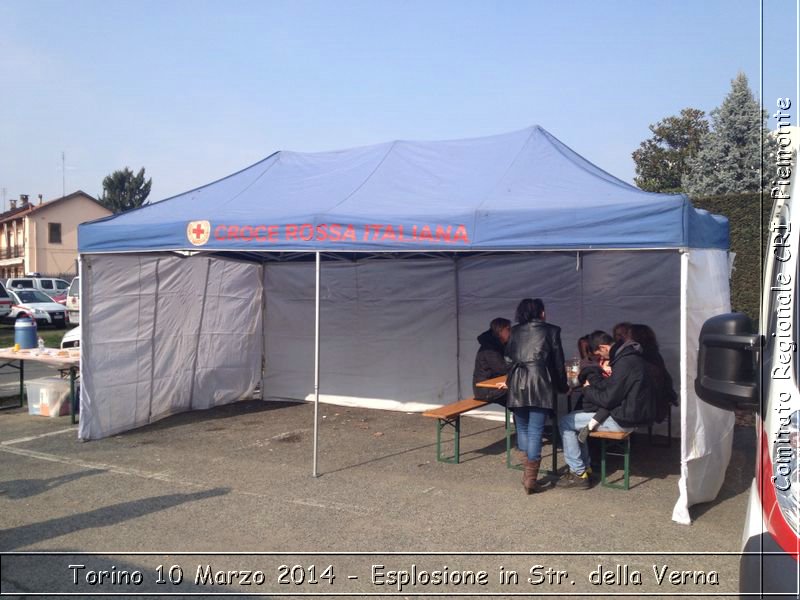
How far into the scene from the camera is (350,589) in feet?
13.8

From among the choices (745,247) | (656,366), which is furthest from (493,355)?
(745,247)

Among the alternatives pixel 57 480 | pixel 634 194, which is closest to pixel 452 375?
pixel 634 194

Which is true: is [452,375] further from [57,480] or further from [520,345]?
[57,480]

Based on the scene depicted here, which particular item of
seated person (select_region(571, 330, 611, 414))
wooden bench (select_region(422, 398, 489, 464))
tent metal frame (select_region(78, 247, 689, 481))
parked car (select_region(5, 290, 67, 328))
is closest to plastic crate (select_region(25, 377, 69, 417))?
tent metal frame (select_region(78, 247, 689, 481))

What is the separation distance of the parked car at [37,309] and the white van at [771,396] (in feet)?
86.3

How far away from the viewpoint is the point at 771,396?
255 centimetres

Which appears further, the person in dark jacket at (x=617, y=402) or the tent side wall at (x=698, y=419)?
the person in dark jacket at (x=617, y=402)

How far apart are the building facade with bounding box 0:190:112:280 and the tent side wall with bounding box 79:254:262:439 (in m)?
39.4

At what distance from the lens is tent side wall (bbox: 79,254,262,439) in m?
8.08

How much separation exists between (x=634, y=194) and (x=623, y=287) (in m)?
2.80

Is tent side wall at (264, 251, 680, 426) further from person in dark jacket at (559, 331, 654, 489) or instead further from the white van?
the white van

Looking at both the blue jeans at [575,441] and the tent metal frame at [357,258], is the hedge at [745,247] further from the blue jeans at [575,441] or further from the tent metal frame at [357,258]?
the blue jeans at [575,441]

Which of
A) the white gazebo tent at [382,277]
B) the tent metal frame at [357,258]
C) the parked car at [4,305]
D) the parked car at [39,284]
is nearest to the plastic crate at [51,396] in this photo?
the white gazebo tent at [382,277]

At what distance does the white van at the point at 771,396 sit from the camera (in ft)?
7.34
